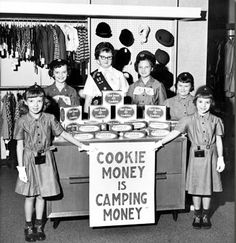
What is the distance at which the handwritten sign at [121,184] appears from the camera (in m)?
4.02

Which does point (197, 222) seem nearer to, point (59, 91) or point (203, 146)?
point (203, 146)

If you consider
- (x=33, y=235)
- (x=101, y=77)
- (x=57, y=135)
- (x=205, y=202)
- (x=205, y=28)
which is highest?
(x=205, y=28)

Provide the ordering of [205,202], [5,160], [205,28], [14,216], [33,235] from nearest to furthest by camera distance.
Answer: [33,235], [205,202], [14,216], [205,28], [5,160]

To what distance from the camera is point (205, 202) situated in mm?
4234

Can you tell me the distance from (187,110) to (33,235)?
203 cm

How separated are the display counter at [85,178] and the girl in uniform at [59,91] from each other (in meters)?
0.83

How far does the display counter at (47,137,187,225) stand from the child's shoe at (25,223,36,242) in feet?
0.64

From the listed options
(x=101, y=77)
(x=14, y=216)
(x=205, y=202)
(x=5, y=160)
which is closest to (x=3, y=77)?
(x=5, y=160)

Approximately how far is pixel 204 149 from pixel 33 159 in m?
1.59

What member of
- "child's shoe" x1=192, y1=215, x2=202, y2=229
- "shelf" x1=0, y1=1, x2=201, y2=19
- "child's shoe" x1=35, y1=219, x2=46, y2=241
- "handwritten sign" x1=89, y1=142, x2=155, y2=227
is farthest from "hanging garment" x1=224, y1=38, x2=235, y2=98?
"child's shoe" x1=35, y1=219, x2=46, y2=241

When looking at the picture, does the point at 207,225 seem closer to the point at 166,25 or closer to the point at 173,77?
the point at 173,77

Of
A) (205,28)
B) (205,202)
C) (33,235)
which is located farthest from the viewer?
(205,28)

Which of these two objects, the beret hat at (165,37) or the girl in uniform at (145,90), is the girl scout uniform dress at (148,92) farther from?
the beret hat at (165,37)

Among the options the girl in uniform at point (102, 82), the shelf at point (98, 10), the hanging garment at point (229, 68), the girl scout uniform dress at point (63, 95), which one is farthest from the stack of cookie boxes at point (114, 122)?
the hanging garment at point (229, 68)
